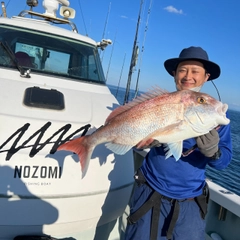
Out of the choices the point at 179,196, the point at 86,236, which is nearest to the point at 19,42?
the point at 86,236

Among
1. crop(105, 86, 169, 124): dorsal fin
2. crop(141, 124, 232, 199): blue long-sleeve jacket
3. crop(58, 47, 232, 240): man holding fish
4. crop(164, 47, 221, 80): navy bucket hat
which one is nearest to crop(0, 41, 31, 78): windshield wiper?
crop(58, 47, 232, 240): man holding fish

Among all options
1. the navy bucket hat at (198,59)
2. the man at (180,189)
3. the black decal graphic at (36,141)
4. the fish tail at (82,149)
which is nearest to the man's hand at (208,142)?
the man at (180,189)

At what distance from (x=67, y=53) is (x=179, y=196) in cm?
277

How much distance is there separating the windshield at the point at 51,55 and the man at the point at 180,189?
1871 millimetres

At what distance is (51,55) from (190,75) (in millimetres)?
2301

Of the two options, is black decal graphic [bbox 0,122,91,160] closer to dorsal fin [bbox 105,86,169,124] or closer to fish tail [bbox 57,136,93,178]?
fish tail [bbox 57,136,93,178]

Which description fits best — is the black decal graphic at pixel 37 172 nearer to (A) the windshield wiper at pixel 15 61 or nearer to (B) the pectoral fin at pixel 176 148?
(B) the pectoral fin at pixel 176 148

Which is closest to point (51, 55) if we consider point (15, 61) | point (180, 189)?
point (15, 61)

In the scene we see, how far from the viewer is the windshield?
378 centimetres

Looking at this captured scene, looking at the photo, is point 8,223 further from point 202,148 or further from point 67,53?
point 67,53

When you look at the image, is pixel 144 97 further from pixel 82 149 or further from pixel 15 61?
pixel 15 61

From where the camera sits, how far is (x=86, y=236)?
10.4 feet

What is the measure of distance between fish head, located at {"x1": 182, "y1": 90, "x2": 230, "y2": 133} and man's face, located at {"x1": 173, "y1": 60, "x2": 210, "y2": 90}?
0.35 meters

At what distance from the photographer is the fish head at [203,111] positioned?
209 centimetres
